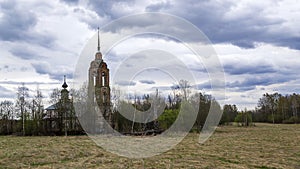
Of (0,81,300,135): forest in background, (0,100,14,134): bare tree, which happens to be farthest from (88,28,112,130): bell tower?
(0,100,14,134): bare tree

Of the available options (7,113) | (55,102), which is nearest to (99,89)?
(55,102)

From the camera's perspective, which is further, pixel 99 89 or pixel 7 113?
pixel 7 113

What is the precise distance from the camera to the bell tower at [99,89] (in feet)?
185

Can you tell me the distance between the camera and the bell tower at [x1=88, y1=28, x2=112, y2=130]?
56.2 metres

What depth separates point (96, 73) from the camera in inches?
2277

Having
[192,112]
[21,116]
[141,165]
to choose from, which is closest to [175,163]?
[141,165]

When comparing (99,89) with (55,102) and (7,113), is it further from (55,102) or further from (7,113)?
(7,113)

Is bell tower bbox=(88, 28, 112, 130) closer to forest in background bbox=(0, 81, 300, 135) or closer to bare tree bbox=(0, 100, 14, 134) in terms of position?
forest in background bbox=(0, 81, 300, 135)

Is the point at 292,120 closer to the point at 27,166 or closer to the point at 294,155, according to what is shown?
the point at 294,155

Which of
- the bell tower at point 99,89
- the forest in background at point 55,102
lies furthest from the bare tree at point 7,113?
the bell tower at point 99,89

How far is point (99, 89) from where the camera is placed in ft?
188

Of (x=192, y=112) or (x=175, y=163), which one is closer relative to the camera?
(x=175, y=163)

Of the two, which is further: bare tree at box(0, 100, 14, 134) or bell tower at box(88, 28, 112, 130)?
bare tree at box(0, 100, 14, 134)

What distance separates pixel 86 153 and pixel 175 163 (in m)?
6.87
